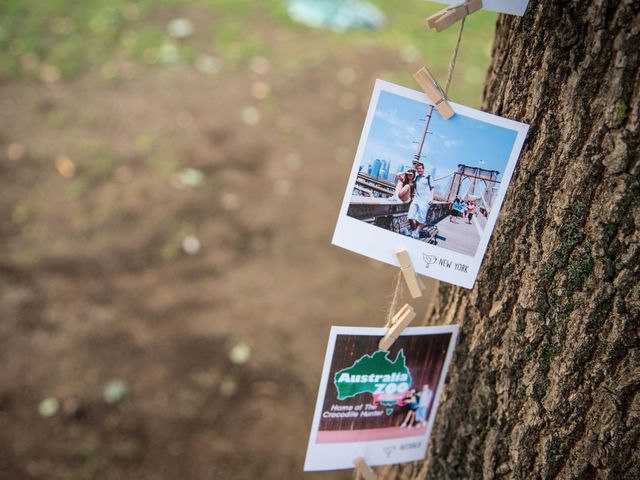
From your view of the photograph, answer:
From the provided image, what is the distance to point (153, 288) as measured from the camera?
2883 millimetres

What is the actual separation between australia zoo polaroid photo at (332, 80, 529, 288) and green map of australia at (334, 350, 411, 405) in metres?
0.23

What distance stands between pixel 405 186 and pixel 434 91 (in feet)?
0.56

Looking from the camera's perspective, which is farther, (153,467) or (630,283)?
(153,467)

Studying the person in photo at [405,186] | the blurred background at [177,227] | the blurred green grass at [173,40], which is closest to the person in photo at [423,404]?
the person in photo at [405,186]

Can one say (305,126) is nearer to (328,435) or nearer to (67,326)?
(67,326)

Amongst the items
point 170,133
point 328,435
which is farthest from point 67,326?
point 328,435

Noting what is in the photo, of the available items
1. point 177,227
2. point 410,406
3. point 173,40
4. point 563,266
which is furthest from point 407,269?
point 173,40

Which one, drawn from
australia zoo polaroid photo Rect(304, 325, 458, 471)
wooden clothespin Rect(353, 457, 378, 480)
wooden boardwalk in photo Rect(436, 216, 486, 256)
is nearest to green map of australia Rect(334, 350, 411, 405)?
australia zoo polaroid photo Rect(304, 325, 458, 471)

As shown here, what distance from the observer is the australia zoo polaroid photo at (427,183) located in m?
0.96

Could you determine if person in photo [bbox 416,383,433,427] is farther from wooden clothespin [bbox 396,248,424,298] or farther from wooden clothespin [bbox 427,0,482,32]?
wooden clothespin [bbox 427,0,482,32]

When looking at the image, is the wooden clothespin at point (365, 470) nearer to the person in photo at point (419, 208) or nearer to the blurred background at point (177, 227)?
the person in photo at point (419, 208)

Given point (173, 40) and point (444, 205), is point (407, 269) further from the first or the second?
point (173, 40)

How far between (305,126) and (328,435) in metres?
3.16

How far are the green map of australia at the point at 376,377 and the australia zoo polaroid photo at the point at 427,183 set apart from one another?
230mm
